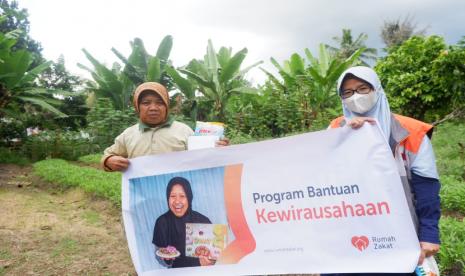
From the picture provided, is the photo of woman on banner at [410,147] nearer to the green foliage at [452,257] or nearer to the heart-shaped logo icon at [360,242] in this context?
the heart-shaped logo icon at [360,242]

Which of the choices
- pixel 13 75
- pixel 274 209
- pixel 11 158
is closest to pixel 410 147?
pixel 274 209

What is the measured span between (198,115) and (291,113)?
2698mm

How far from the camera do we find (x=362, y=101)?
1.55m

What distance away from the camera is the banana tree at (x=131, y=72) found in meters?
8.98

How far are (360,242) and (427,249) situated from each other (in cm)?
24

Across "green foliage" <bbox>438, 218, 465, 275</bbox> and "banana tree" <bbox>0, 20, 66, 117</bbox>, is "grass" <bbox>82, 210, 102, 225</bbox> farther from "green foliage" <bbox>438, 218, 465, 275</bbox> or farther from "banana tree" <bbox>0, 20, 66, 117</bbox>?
"banana tree" <bbox>0, 20, 66, 117</bbox>

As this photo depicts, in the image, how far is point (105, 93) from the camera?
34.7ft

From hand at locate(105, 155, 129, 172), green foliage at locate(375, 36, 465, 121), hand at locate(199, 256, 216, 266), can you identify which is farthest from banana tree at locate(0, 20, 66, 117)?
green foliage at locate(375, 36, 465, 121)

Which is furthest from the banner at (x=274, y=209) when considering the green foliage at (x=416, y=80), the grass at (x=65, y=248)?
the green foliage at (x=416, y=80)

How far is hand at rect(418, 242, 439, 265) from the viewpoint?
1.46 meters

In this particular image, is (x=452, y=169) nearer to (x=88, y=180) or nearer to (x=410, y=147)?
(x=410, y=147)

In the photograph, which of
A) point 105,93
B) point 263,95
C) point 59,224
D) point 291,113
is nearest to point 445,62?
point 291,113

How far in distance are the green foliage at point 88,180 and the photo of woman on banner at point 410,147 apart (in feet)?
13.0

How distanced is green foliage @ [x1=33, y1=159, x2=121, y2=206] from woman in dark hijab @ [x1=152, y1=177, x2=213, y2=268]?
3198 millimetres
